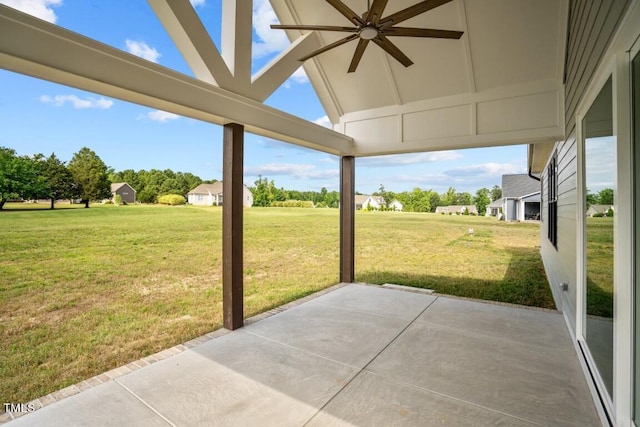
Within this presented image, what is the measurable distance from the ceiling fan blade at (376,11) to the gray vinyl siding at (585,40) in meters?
1.35

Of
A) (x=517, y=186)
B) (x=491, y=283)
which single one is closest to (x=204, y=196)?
(x=491, y=283)

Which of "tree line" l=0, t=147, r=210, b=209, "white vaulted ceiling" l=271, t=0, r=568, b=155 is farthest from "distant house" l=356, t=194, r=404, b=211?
"tree line" l=0, t=147, r=210, b=209

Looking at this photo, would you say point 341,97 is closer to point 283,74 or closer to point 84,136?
point 283,74

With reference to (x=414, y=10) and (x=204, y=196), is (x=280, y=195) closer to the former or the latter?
(x=204, y=196)

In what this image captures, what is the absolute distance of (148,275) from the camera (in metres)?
5.45

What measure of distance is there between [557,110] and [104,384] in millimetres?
5561

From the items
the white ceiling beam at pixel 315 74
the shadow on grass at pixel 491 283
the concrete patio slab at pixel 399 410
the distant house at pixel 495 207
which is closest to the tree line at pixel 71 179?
the white ceiling beam at pixel 315 74

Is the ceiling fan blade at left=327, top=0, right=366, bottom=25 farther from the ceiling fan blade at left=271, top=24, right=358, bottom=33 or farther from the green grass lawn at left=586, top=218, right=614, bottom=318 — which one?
the green grass lawn at left=586, top=218, right=614, bottom=318

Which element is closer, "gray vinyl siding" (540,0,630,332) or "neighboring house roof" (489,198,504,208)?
"gray vinyl siding" (540,0,630,332)

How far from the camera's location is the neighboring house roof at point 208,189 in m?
5.56

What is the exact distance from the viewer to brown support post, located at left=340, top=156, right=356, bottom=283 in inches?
221

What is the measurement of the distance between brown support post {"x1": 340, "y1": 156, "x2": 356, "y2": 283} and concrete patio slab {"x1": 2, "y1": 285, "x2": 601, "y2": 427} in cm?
196

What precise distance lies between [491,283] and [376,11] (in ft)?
21.4

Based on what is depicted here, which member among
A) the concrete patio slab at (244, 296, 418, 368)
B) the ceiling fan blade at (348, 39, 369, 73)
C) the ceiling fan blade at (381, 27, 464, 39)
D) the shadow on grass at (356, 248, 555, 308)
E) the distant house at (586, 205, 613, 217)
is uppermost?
the ceiling fan blade at (348, 39, 369, 73)
